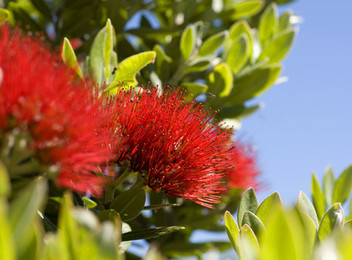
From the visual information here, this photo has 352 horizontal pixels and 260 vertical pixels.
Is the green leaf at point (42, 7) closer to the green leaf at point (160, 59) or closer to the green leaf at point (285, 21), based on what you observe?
the green leaf at point (160, 59)

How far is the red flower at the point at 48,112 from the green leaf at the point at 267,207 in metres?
0.40

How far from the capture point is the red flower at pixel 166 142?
1.11 meters

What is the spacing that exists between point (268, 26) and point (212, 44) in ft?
1.31

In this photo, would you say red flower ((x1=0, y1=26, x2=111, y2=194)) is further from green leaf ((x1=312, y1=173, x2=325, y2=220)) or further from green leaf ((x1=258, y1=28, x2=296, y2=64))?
green leaf ((x1=258, y1=28, x2=296, y2=64))

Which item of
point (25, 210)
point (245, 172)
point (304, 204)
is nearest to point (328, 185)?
point (245, 172)

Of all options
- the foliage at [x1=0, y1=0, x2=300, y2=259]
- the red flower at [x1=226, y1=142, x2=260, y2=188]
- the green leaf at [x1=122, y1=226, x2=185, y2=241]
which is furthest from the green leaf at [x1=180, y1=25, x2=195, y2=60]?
the green leaf at [x1=122, y1=226, x2=185, y2=241]

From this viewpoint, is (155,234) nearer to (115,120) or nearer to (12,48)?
(115,120)

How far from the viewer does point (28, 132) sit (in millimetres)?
826

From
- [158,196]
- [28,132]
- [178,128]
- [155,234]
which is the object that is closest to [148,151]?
[178,128]

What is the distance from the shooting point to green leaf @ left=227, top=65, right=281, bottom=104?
1.80m

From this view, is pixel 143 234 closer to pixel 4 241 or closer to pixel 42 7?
pixel 4 241

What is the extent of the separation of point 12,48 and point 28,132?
169 millimetres

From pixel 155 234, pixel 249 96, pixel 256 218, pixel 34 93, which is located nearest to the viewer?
pixel 34 93

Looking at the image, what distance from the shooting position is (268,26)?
206 centimetres
